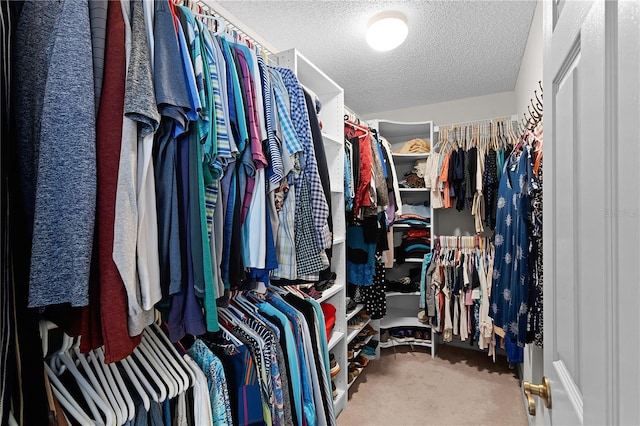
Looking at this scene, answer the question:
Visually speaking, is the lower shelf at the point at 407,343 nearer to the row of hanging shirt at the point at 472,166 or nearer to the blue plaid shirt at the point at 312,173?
the row of hanging shirt at the point at 472,166

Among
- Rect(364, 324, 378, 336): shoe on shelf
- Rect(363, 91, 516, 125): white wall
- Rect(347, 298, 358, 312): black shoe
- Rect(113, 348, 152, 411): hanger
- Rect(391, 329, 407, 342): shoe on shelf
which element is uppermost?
Rect(363, 91, 516, 125): white wall

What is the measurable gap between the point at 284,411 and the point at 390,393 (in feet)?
4.69

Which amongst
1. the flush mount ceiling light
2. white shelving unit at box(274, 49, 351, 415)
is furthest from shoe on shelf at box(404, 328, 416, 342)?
the flush mount ceiling light

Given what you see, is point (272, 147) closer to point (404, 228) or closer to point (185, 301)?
point (185, 301)

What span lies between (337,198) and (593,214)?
1.57 m

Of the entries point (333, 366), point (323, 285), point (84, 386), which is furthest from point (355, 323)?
point (84, 386)

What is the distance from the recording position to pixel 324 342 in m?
1.48

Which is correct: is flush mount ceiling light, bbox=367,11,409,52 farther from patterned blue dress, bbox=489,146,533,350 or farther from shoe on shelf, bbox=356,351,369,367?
shoe on shelf, bbox=356,351,369,367

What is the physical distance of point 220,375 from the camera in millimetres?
967

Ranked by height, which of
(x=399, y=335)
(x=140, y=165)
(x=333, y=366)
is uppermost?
(x=140, y=165)

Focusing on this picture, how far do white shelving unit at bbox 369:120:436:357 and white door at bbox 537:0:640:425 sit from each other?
2.27 meters

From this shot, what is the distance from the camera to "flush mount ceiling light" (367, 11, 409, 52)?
1.79m

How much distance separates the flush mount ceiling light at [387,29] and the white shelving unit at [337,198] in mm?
346

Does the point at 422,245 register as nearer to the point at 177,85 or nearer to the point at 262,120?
the point at 262,120
